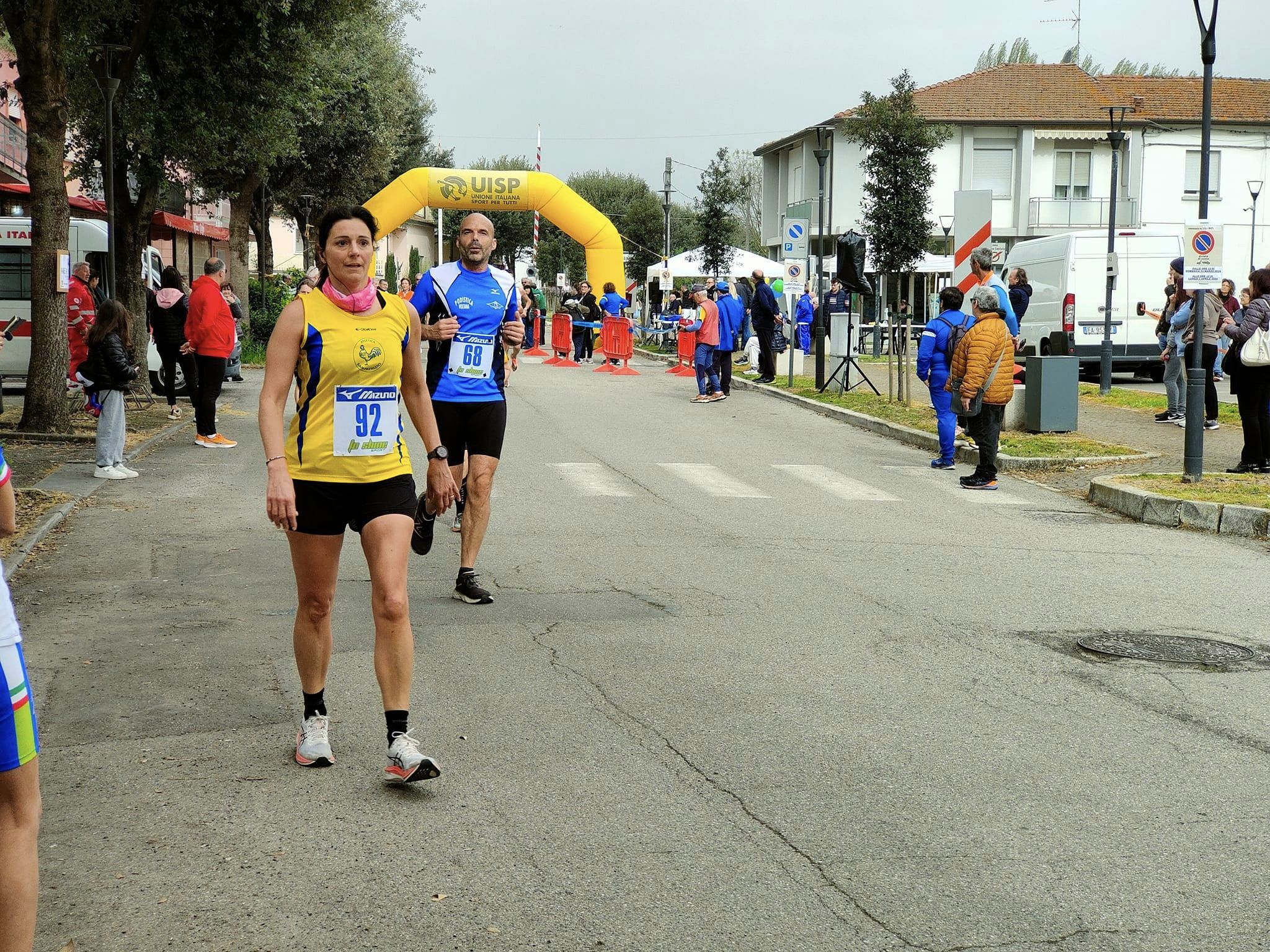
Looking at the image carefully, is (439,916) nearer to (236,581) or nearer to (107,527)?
(236,581)

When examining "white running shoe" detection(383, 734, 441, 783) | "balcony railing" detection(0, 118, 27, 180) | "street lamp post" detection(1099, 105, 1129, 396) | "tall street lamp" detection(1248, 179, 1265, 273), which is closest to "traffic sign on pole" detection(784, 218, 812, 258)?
"street lamp post" detection(1099, 105, 1129, 396)

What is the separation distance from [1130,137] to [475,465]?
162 feet

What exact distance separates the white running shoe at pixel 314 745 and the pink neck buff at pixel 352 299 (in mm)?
1441

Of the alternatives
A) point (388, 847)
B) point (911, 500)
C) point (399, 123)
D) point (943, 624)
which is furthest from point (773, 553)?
point (399, 123)

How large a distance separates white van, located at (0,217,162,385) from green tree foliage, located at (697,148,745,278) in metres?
21.7

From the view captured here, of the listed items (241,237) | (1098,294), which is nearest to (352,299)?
(1098,294)

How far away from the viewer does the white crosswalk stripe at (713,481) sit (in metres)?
12.8

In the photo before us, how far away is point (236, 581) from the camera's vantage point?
8.44m

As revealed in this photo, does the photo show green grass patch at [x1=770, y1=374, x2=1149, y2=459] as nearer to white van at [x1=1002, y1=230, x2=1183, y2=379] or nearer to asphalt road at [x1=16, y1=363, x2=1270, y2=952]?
white van at [x1=1002, y1=230, x2=1183, y2=379]

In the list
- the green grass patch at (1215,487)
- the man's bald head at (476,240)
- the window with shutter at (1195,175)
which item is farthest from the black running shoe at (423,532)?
the window with shutter at (1195,175)

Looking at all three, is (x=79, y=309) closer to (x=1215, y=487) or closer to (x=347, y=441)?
(x=1215, y=487)

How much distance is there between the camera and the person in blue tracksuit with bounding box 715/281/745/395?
23.0 meters

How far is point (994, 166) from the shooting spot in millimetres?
51938

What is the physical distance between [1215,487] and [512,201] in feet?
79.7
